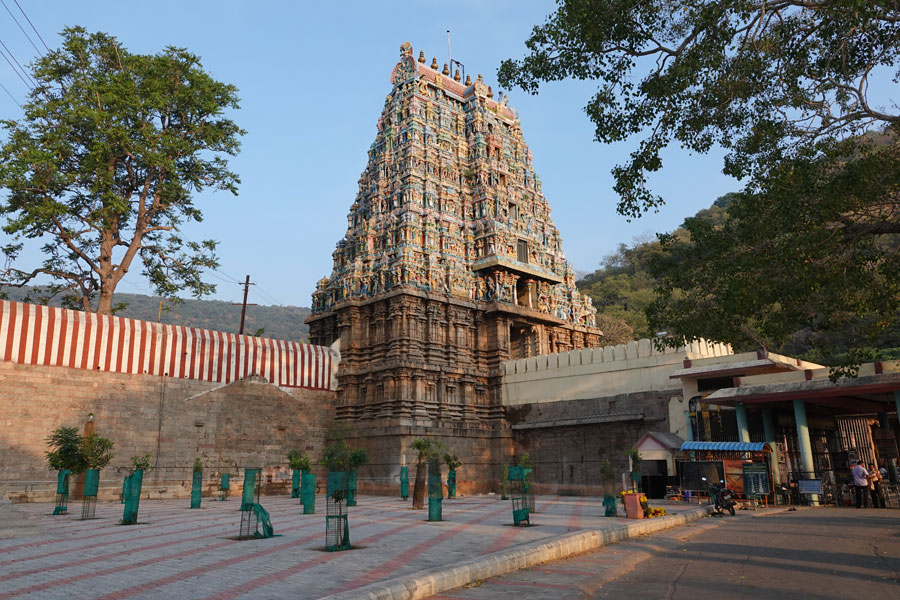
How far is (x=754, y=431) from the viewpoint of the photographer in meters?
22.4

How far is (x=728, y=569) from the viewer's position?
792 cm

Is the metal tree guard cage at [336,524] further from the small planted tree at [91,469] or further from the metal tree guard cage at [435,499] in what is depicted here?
the small planted tree at [91,469]

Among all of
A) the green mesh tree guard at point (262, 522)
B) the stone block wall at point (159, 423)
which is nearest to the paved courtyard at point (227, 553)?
the green mesh tree guard at point (262, 522)

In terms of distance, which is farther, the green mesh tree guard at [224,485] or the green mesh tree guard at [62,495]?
the green mesh tree guard at [224,485]

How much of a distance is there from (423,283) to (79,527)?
18289 mm

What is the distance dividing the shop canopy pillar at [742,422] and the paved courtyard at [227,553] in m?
8.52

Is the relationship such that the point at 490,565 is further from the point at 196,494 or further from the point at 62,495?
the point at 196,494

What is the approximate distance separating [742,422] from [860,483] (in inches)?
177

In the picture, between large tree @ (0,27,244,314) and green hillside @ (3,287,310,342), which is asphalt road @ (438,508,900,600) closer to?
large tree @ (0,27,244,314)

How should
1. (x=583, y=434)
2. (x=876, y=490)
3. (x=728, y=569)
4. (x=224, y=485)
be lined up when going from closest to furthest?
(x=728, y=569) → (x=876, y=490) → (x=224, y=485) → (x=583, y=434)

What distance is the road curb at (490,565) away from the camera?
606 centimetres

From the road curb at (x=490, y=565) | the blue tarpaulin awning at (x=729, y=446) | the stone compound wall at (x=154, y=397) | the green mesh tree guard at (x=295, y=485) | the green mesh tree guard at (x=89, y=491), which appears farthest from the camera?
the green mesh tree guard at (x=295, y=485)

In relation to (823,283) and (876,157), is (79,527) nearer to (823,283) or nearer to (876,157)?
(823,283)

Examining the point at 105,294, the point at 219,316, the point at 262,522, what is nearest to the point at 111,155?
the point at 105,294
